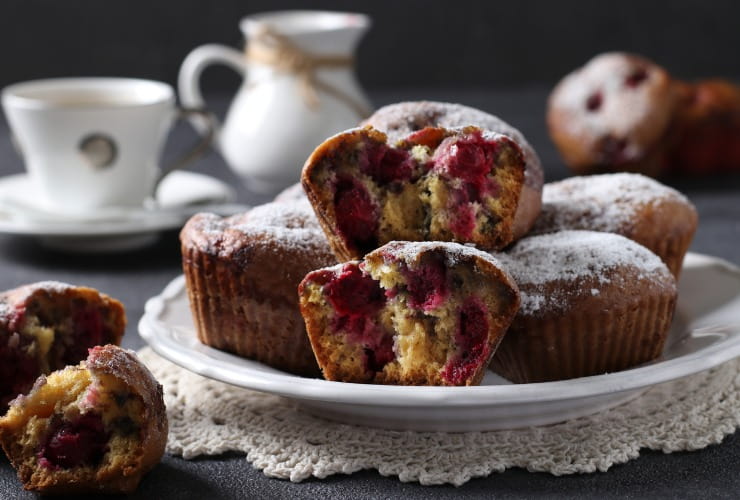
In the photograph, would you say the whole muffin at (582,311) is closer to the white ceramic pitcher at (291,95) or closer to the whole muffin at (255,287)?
the whole muffin at (255,287)

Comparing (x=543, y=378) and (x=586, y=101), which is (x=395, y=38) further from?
(x=543, y=378)

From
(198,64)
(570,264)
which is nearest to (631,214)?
(570,264)

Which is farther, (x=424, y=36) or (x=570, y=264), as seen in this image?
(x=424, y=36)

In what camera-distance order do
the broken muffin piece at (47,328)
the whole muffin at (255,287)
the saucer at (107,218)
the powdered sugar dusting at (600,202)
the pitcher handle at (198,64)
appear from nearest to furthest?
the broken muffin piece at (47,328)
the whole muffin at (255,287)
the powdered sugar dusting at (600,202)
the saucer at (107,218)
the pitcher handle at (198,64)

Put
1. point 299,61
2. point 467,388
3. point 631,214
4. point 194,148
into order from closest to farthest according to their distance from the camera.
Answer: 1. point 467,388
2. point 631,214
3. point 194,148
4. point 299,61

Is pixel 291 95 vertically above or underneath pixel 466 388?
underneath

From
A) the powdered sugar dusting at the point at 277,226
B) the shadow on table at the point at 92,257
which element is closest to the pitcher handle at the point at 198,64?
the shadow on table at the point at 92,257

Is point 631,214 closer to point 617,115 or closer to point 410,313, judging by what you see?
point 410,313

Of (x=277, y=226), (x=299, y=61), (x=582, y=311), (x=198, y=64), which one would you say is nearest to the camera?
(x=582, y=311)
